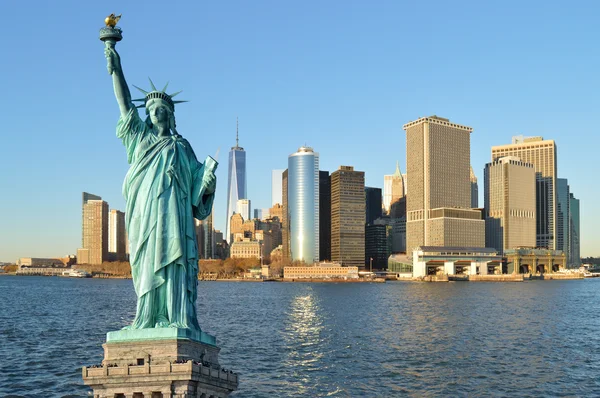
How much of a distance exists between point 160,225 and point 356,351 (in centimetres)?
4042

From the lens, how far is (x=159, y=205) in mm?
18812

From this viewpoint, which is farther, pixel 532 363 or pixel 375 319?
pixel 375 319

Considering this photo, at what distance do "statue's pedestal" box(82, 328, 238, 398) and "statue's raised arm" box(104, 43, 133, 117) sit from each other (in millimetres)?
5826

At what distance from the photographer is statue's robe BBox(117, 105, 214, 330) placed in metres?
18.7

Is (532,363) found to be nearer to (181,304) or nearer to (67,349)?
(67,349)

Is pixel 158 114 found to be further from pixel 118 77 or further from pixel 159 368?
pixel 159 368

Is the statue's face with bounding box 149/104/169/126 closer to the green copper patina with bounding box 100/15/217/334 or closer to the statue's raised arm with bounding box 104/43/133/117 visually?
the green copper patina with bounding box 100/15/217/334

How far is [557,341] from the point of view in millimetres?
67250

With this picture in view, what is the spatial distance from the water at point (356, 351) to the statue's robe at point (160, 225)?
21007mm

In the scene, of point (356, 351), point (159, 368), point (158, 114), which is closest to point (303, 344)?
point (356, 351)

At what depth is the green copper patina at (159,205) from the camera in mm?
18750

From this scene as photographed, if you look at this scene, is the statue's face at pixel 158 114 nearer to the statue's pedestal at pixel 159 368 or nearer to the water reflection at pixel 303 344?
the statue's pedestal at pixel 159 368

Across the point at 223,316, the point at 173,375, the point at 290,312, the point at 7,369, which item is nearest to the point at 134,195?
the point at 173,375

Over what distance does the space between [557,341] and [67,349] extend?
42.0 metres
